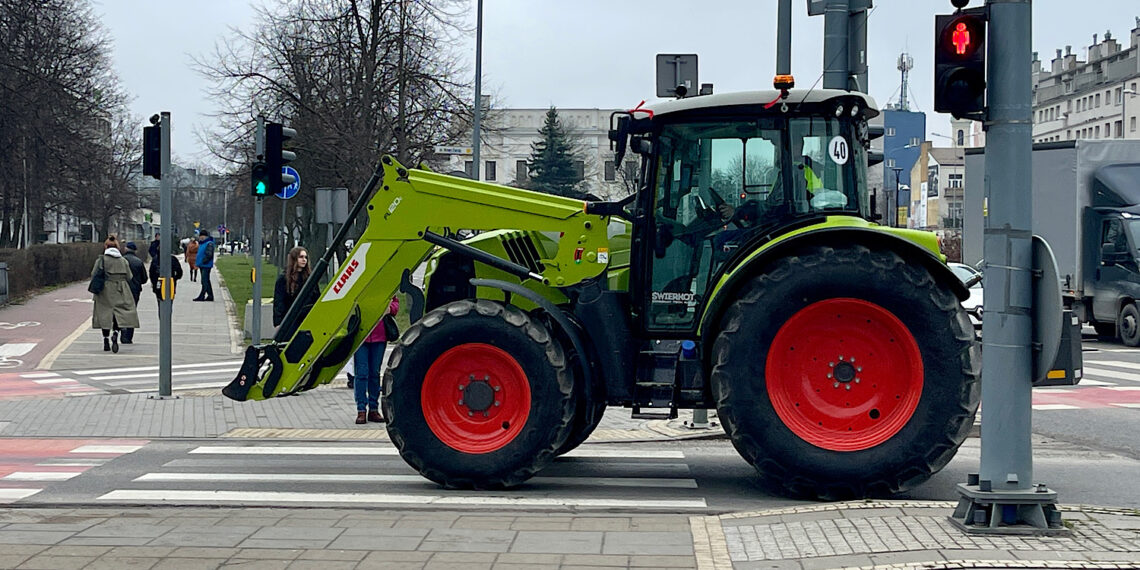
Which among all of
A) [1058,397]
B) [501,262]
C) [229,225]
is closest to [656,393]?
[501,262]

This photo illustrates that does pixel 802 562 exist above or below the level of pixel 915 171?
below

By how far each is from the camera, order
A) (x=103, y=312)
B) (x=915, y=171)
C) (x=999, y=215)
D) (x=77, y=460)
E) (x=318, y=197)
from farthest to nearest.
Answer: (x=915, y=171), (x=103, y=312), (x=318, y=197), (x=77, y=460), (x=999, y=215)

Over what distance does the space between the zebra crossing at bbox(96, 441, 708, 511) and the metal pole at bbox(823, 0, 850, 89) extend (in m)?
3.74

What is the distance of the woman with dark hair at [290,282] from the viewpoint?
45.8 feet

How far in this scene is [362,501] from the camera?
916cm

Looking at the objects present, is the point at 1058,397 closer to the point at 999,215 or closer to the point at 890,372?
the point at 890,372

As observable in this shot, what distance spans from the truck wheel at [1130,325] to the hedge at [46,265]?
81.7 feet

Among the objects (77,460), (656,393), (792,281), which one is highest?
(792,281)

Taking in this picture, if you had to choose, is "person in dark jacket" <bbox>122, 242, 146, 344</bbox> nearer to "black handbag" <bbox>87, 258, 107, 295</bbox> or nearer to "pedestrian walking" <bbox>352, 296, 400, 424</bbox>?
"black handbag" <bbox>87, 258, 107, 295</bbox>

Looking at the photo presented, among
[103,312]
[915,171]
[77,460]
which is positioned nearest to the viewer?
[77,460]

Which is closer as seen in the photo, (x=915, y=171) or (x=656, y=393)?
(x=656, y=393)

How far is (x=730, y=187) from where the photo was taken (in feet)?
30.9

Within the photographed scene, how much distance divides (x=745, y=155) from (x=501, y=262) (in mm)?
1895

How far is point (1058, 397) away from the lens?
52.7ft
